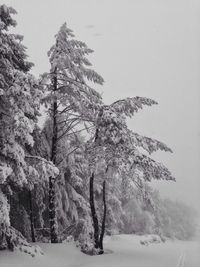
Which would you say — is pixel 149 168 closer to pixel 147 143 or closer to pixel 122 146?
pixel 122 146

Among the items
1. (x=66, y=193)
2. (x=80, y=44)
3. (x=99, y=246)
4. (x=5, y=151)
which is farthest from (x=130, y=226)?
(x=5, y=151)

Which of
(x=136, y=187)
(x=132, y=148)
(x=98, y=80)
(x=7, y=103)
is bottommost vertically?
(x=136, y=187)

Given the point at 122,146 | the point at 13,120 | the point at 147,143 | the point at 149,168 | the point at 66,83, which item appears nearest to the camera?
the point at 13,120

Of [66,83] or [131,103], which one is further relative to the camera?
[66,83]

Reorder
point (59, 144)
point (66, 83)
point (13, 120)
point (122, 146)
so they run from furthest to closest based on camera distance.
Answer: point (59, 144) → point (66, 83) → point (122, 146) → point (13, 120)

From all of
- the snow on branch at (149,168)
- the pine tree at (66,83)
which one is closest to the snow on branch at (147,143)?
the snow on branch at (149,168)

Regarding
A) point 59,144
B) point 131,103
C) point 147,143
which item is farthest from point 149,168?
point 59,144

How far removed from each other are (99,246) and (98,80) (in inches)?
336

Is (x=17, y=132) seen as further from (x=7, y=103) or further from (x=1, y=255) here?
(x=1, y=255)

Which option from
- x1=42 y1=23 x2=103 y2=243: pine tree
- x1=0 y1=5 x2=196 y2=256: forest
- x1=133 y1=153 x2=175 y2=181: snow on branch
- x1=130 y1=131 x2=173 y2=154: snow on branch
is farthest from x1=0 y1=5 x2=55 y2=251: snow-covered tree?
x1=130 y1=131 x2=173 y2=154: snow on branch

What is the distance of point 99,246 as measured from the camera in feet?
64.8

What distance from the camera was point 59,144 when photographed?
77.6 feet

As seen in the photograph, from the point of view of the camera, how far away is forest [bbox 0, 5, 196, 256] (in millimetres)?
13305

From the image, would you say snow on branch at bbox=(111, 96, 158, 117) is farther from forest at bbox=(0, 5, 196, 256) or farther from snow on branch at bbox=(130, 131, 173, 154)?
snow on branch at bbox=(130, 131, 173, 154)
